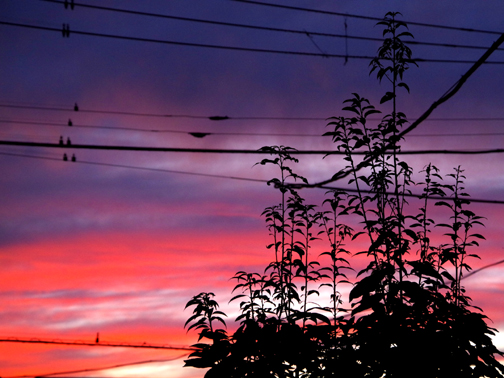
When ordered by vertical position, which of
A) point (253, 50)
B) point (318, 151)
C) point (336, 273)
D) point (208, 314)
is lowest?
point (208, 314)

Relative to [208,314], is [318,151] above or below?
above

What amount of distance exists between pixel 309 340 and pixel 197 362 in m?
1.21

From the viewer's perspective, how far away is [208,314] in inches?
244

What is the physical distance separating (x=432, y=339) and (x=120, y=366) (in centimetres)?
1297

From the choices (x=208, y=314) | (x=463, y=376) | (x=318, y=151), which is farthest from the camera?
(x=318, y=151)

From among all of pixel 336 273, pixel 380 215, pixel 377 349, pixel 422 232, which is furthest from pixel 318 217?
pixel 377 349

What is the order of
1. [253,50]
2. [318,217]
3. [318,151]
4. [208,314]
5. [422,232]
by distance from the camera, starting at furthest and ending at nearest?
1. [253,50]
2. [318,151]
3. [318,217]
4. [422,232]
5. [208,314]

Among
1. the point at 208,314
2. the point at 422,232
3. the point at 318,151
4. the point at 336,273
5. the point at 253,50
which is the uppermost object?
the point at 253,50

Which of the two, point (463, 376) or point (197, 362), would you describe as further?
point (197, 362)

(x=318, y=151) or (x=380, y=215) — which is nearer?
(x=380, y=215)

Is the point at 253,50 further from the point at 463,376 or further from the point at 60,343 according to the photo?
the point at 60,343

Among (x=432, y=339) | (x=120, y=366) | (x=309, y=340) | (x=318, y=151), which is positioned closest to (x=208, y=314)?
(x=309, y=340)

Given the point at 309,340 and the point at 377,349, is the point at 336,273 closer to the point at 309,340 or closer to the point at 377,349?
the point at 309,340

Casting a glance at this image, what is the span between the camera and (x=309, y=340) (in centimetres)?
490
